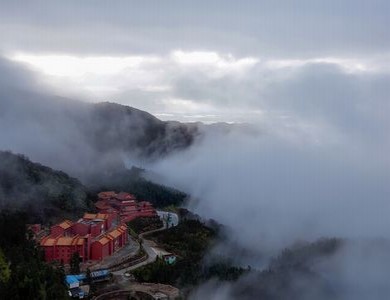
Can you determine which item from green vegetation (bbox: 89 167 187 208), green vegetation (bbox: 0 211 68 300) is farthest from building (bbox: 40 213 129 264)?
green vegetation (bbox: 89 167 187 208)

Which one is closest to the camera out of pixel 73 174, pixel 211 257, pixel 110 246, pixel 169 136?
pixel 110 246

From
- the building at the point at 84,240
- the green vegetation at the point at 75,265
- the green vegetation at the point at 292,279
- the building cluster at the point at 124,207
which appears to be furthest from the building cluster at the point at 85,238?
the green vegetation at the point at 292,279

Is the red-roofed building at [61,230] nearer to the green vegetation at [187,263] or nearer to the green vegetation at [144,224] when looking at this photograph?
the green vegetation at [187,263]

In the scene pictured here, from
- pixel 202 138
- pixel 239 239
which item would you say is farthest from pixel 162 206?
pixel 202 138

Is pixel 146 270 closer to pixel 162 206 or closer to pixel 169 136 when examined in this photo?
pixel 162 206

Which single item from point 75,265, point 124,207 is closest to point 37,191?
point 124,207

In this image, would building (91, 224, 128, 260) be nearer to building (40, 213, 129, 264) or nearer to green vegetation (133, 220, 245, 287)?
building (40, 213, 129, 264)

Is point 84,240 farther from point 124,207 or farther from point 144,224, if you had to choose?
point 124,207
